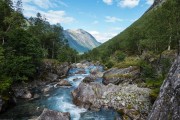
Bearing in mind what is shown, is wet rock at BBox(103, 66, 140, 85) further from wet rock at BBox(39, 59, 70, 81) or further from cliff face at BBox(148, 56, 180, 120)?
cliff face at BBox(148, 56, 180, 120)

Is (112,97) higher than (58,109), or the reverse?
(112,97)

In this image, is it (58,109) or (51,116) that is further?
(58,109)

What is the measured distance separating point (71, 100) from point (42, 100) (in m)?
6.26

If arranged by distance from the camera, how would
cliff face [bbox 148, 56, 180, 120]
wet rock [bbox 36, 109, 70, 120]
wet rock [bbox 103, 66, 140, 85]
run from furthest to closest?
wet rock [bbox 103, 66, 140, 85] < wet rock [bbox 36, 109, 70, 120] < cliff face [bbox 148, 56, 180, 120]

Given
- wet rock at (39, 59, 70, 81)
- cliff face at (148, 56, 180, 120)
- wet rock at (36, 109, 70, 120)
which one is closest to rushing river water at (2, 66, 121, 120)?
wet rock at (36, 109, 70, 120)

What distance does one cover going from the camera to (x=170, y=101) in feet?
48.2

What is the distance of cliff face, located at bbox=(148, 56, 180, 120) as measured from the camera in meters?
13.7

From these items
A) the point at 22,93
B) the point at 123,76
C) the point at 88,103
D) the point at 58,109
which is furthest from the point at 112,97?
the point at 22,93

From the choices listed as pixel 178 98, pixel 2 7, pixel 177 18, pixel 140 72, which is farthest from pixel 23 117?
pixel 177 18

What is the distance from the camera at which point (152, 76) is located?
156 ft

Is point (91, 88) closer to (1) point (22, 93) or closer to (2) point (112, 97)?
(2) point (112, 97)

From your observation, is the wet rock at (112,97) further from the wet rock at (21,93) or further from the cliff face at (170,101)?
the cliff face at (170,101)

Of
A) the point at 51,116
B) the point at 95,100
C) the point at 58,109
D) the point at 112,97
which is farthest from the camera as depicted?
the point at 95,100

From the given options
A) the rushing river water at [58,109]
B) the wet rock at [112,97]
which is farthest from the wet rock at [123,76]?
the rushing river water at [58,109]
